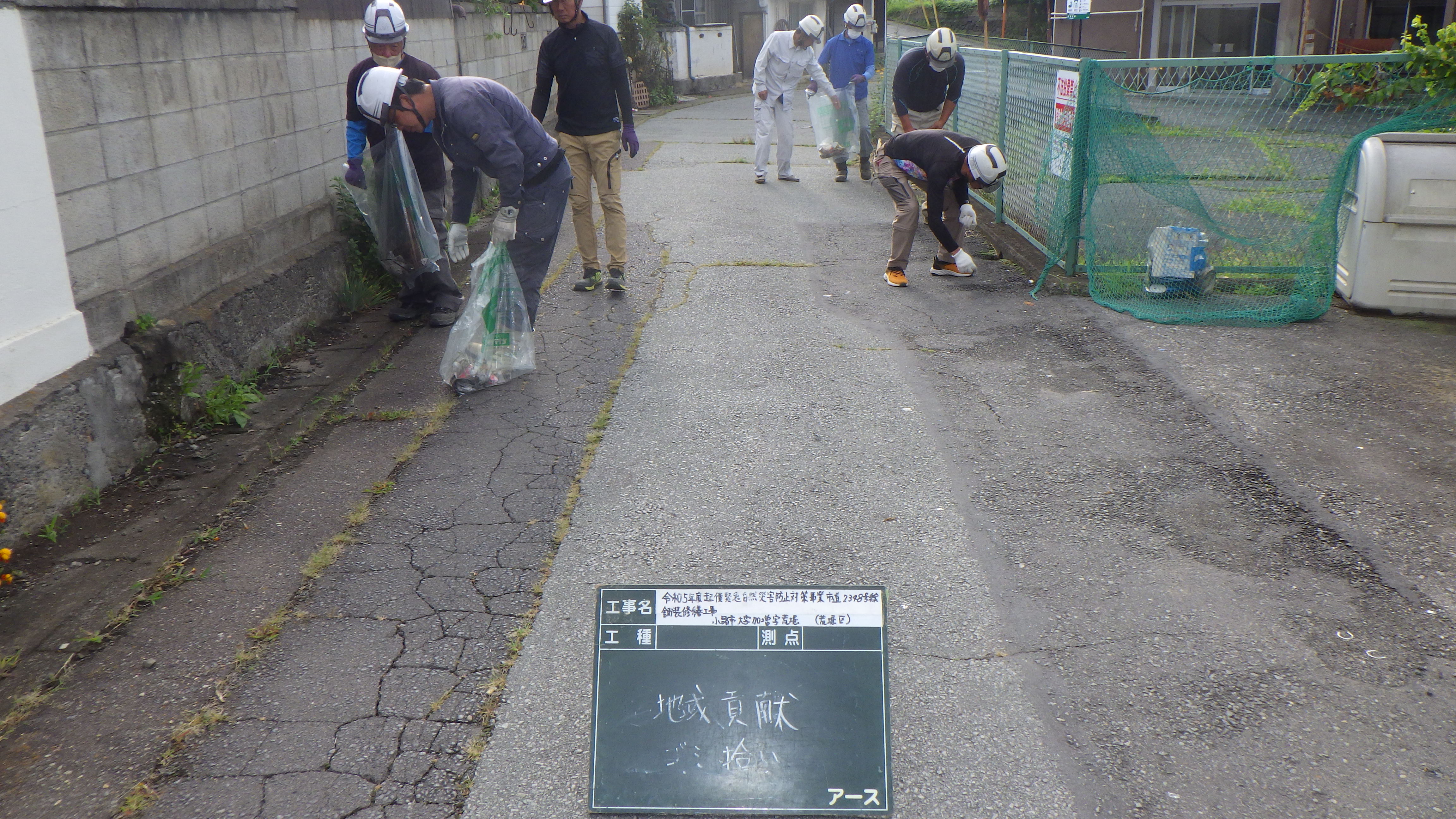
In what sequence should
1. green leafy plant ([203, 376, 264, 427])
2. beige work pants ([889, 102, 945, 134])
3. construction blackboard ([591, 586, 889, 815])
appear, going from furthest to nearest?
beige work pants ([889, 102, 945, 134]), green leafy plant ([203, 376, 264, 427]), construction blackboard ([591, 586, 889, 815])

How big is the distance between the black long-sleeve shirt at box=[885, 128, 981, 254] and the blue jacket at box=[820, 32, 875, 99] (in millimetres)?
3820

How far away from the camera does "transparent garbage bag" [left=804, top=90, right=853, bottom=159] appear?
11352 millimetres

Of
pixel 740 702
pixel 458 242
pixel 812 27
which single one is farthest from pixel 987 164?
pixel 740 702

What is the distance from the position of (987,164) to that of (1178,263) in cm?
140

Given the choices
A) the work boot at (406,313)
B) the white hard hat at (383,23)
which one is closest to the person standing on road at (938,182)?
the work boot at (406,313)

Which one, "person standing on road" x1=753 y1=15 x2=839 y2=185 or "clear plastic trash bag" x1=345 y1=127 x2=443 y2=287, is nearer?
"clear plastic trash bag" x1=345 y1=127 x2=443 y2=287

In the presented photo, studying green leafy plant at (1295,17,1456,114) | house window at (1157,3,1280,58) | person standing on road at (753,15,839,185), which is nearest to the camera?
green leafy plant at (1295,17,1456,114)

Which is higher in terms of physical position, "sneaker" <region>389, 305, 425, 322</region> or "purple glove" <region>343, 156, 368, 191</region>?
"purple glove" <region>343, 156, 368, 191</region>

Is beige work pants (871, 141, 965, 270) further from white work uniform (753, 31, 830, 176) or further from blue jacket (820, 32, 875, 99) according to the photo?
blue jacket (820, 32, 875, 99)

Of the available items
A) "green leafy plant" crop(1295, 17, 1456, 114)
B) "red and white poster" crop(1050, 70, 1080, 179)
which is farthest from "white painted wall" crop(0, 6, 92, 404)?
"green leafy plant" crop(1295, 17, 1456, 114)

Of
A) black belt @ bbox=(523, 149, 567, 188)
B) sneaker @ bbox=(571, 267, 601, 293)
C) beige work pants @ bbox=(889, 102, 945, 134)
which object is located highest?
beige work pants @ bbox=(889, 102, 945, 134)

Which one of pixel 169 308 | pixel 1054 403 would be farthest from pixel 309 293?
pixel 1054 403

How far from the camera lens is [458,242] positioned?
5.80m

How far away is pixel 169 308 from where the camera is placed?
16.3ft
